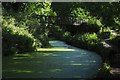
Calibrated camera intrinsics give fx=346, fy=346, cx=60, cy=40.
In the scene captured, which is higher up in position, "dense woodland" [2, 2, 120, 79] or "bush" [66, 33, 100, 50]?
"dense woodland" [2, 2, 120, 79]

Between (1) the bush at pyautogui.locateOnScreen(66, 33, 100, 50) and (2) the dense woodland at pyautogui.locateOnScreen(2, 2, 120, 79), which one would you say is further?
(1) the bush at pyautogui.locateOnScreen(66, 33, 100, 50)

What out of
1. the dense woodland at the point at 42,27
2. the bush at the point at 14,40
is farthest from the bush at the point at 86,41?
the bush at the point at 14,40

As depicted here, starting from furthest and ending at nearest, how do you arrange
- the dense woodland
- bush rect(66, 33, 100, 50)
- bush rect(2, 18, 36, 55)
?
bush rect(66, 33, 100, 50)
bush rect(2, 18, 36, 55)
the dense woodland

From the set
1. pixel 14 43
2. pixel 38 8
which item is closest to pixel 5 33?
pixel 14 43

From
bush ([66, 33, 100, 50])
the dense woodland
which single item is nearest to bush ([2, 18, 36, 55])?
the dense woodland

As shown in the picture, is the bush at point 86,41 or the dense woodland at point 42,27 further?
the bush at point 86,41

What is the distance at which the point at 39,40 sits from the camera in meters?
28.4

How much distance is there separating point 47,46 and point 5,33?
25.9 ft

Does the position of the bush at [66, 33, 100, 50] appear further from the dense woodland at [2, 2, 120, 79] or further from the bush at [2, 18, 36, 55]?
the bush at [2, 18, 36, 55]

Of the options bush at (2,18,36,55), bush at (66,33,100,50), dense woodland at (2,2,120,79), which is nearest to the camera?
dense woodland at (2,2,120,79)

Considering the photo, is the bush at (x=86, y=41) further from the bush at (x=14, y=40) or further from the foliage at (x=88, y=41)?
the bush at (x=14, y=40)

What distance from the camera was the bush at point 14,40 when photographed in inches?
840

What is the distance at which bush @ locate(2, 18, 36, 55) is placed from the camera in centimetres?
2133

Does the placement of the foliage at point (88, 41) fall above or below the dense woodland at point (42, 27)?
below
